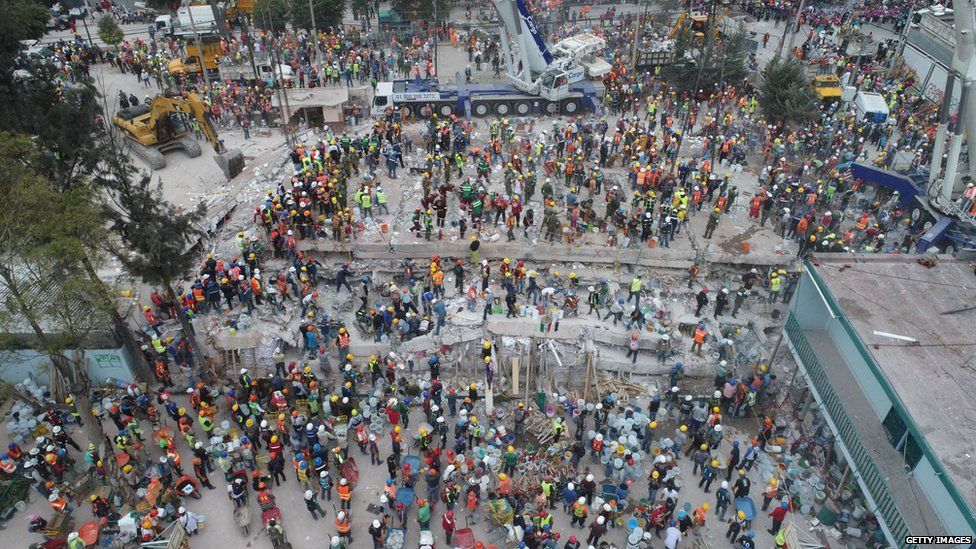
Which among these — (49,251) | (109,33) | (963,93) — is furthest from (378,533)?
(109,33)

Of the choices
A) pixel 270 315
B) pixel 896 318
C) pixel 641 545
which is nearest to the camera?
pixel 641 545

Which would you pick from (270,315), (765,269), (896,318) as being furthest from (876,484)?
(270,315)

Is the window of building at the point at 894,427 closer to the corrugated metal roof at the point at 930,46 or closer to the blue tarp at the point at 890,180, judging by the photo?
the blue tarp at the point at 890,180

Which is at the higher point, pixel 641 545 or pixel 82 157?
pixel 82 157

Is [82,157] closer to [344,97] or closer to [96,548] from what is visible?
[96,548]

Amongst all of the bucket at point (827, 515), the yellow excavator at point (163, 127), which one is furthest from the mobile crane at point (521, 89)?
the bucket at point (827, 515)

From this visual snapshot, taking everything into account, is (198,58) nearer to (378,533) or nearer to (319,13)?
(319,13)

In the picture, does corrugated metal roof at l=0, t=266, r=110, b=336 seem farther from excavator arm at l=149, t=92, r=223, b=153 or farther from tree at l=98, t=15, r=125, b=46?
tree at l=98, t=15, r=125, b=46

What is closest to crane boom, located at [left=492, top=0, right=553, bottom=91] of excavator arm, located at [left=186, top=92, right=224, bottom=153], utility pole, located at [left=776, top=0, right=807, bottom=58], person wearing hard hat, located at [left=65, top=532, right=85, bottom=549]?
utility pole, located at [left=776, top=0, right=807, bottom=58]
